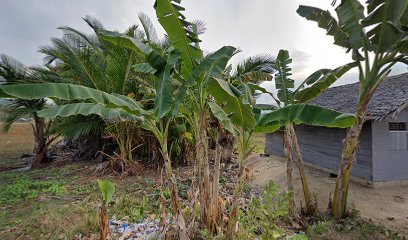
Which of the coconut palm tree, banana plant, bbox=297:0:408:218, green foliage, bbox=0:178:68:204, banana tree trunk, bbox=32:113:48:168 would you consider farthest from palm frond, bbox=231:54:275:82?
banana tree trunk, bbox=32:113:48:168

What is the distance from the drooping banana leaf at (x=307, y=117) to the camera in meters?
3.10

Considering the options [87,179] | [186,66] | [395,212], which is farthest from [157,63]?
[395,212]

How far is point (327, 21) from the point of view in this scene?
507cm

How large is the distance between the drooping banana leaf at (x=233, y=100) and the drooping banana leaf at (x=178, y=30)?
59cm

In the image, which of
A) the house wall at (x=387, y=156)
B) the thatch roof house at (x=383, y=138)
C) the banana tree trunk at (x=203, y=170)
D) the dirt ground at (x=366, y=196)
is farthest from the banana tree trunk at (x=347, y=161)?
the house wall at (x=387, y=156)

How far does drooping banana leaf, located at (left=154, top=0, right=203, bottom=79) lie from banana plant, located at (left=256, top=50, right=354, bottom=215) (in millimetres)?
1388

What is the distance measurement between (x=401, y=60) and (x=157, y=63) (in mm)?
4624

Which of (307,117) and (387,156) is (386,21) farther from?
(387,156)

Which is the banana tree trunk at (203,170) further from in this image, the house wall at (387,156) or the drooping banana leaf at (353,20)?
the house wall at (387,156)

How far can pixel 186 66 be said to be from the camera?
3369mm

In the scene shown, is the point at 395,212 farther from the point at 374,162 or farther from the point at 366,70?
the point at 366,70

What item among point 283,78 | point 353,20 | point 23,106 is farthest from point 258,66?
point 23,106

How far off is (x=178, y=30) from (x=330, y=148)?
28.6 ft

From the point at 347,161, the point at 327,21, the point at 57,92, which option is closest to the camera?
the point at 57,92
